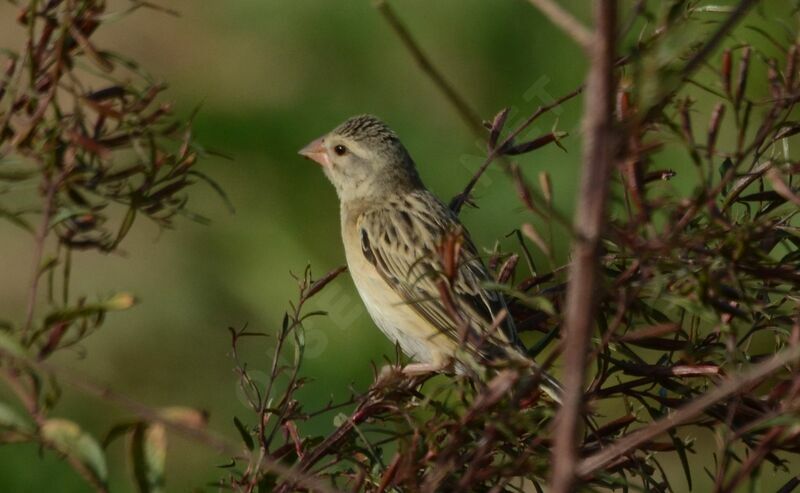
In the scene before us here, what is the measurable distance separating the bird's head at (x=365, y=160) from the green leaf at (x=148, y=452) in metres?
3.17

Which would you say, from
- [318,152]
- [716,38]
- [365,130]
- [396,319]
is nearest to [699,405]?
[716,38]

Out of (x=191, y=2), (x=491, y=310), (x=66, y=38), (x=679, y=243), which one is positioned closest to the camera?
(x=679, y=243)

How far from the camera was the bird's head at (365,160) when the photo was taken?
459 cm

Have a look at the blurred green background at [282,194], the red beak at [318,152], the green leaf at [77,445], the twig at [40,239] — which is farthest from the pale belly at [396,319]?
the green leaf at [77,445]

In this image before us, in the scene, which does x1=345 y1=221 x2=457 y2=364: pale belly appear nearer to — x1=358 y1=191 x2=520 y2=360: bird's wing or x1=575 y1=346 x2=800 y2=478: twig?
x1=358 y1=191 x2=520 y2=360: bird's wing

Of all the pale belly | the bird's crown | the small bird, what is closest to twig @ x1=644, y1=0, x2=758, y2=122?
the small bird

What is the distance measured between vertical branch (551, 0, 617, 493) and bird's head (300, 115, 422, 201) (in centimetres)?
342

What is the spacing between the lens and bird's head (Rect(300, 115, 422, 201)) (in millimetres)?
4590

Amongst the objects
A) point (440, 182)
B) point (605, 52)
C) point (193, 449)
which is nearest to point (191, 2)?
point (440, 182)

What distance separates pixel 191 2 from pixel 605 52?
24.2 feet

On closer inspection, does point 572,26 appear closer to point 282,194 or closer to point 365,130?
point 365,130

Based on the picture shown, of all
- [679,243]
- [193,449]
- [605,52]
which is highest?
[605,52]

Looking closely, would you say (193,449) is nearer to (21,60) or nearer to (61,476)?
(61,476)

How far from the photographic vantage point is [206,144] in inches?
269
